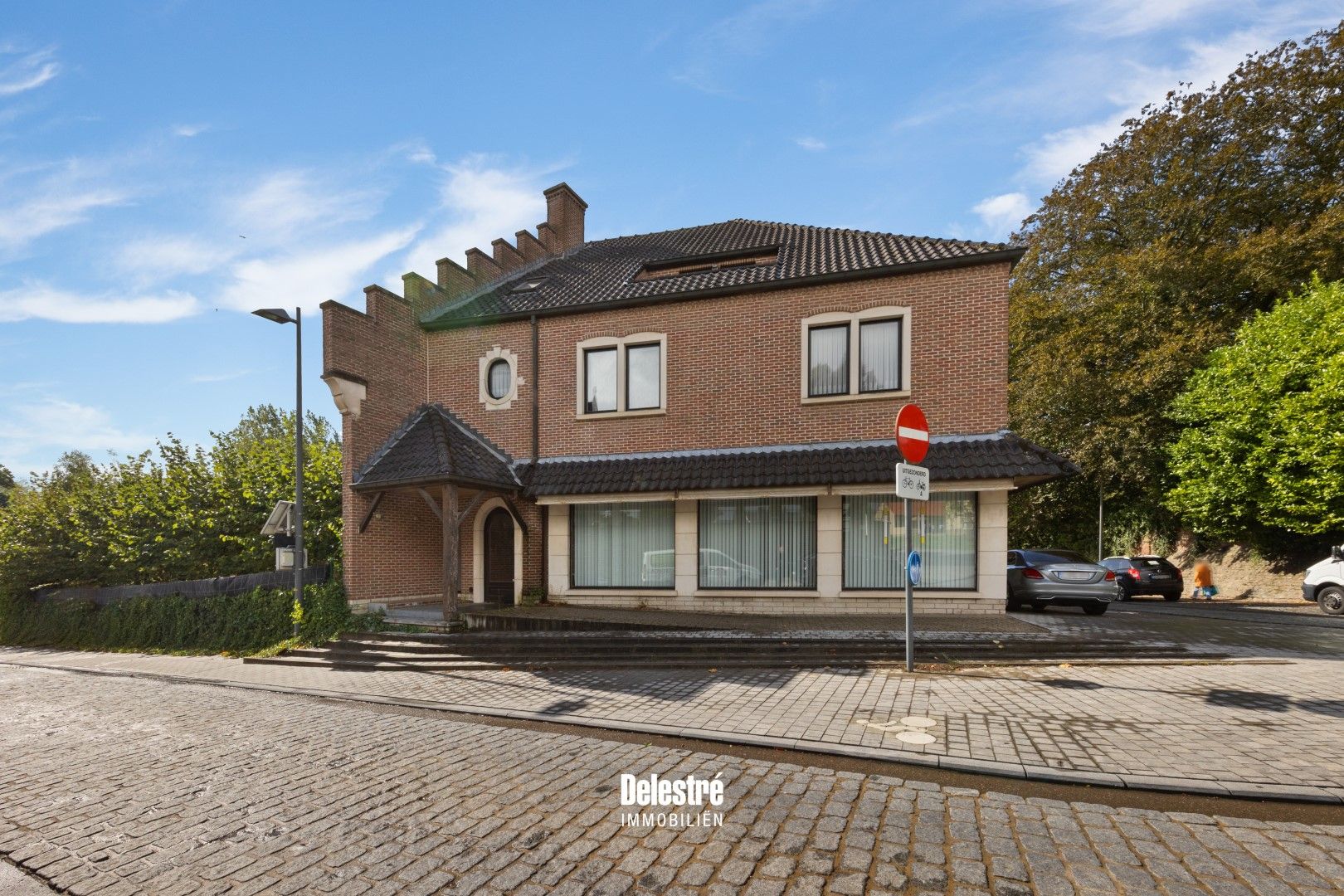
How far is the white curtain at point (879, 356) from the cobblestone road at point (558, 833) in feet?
29.9

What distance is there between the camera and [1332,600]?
15.6 meters

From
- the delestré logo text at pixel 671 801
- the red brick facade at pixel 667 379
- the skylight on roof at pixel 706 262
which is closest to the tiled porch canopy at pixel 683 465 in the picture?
the red brick facade at pixel 667 379

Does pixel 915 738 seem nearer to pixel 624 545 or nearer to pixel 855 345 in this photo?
pixel 855 345

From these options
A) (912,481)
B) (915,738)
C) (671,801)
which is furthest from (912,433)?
(671,801)

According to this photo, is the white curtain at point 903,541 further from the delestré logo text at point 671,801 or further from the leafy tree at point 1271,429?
the leafy tree at point 1271,429

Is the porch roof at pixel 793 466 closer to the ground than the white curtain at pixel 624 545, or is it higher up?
higher up

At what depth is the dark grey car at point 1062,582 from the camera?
13.1 meters

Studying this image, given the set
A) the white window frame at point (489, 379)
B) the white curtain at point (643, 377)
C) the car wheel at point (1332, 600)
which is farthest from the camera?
the car wheel at point (1332, 600)

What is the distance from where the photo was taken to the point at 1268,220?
80.9 ft

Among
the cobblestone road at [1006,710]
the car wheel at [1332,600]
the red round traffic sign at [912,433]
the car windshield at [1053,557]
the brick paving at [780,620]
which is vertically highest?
the red round traffic sign at [912,433]

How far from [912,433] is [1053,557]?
25.9 feet

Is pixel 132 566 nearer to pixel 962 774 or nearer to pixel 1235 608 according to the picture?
pixel 962 774

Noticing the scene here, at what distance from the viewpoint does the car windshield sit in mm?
13649

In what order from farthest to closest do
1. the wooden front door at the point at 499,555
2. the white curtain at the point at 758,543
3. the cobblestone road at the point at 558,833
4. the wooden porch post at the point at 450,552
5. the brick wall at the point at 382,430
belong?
→ the wooden front door at the point at 499,555 < the brick wall at the point at 382,430 < the white curtain at the point at 758,543 < the wooden porch post at the point at 450,552 < the cobblestone road at the point at 558,833
